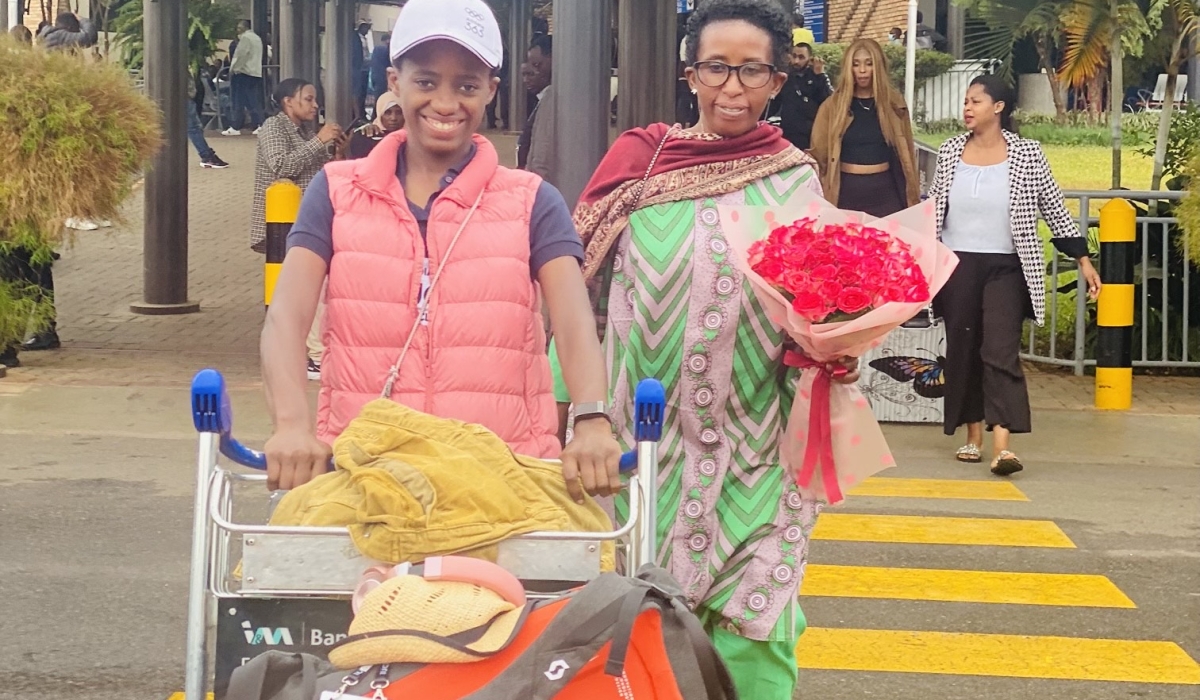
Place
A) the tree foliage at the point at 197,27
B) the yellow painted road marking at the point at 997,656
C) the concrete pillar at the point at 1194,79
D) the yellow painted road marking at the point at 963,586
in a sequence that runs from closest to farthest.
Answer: the yellow painted road marking at the point at 997,656 < the yellow painted road marking at the point at 963,586 < the tree foliage at the point at 197,27 < the concrete pillar at the point at 1194,79

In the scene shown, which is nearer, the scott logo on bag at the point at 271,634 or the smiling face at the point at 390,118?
the scott logo on bag at the point at 271,634

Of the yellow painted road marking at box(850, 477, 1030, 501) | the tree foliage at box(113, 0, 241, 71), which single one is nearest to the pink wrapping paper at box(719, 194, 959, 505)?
the yellow painted road marking at box(850, 477, 1030, 501)

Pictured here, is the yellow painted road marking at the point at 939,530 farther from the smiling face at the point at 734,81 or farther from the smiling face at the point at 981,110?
the smiling face at the point at 734,81

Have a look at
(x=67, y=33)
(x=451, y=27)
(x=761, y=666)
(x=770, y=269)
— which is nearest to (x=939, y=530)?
(x=761, y=666)

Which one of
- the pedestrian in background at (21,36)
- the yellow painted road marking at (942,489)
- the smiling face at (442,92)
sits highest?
the pedestrian in background at (21,36)

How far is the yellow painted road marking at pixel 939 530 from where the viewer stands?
728 centimetres

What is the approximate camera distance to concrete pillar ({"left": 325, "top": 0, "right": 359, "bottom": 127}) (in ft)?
76.3

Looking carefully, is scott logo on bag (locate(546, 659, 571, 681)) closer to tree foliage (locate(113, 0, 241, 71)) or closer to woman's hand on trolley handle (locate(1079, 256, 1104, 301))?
woman's hand on trolley handle (locate(1079, 256, 1104, 301))

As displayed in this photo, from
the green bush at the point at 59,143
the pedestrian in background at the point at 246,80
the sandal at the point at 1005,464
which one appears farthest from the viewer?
the pedestrian in background at the point at 246,80

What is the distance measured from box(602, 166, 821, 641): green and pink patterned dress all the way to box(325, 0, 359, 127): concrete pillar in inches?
776

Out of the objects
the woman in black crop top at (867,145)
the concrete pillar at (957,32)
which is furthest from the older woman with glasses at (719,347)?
the concrete pillar at (957,32)

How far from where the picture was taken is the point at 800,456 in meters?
3.79

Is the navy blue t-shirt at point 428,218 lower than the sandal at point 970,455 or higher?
higher

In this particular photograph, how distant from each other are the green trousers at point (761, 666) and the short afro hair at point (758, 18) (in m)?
1.25
